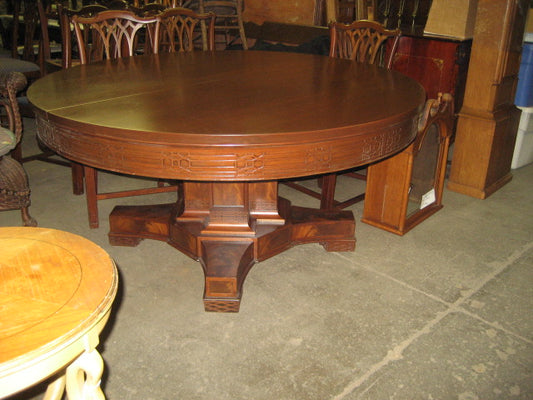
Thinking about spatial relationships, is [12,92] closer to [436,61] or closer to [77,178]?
[77,178]

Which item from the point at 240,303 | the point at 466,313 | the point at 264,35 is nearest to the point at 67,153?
the point at 240,303

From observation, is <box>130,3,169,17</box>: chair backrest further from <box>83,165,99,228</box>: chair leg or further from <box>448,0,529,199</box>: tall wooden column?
<box>448,0,529,199</box>: tall wooden column

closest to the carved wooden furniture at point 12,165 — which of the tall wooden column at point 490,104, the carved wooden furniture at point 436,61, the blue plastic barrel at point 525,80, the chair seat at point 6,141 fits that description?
the chair seat at point 6,141

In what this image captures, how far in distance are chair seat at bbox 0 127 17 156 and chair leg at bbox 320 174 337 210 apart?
1411 millimetres

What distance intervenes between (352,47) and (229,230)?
1.36 meters

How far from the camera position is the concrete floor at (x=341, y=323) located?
60.4 inches

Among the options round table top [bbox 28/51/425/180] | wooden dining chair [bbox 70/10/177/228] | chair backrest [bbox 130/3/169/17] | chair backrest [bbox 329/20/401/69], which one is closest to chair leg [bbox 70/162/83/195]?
wooden dining chair [bbox 70/10/177/228]

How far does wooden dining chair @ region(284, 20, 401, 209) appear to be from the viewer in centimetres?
252

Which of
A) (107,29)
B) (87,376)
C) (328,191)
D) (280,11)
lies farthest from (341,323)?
(280,11)

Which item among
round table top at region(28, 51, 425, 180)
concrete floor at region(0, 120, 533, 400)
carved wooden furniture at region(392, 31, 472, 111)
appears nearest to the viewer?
round table top at region(28, 51, 425, 180)

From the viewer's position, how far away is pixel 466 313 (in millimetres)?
1868

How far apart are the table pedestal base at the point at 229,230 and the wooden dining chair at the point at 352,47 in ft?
0.68

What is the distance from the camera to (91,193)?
2.40 meters

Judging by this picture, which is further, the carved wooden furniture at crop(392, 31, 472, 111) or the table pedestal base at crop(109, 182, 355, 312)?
the carved wooden furniture at crop(392, 31, 472, 111)
